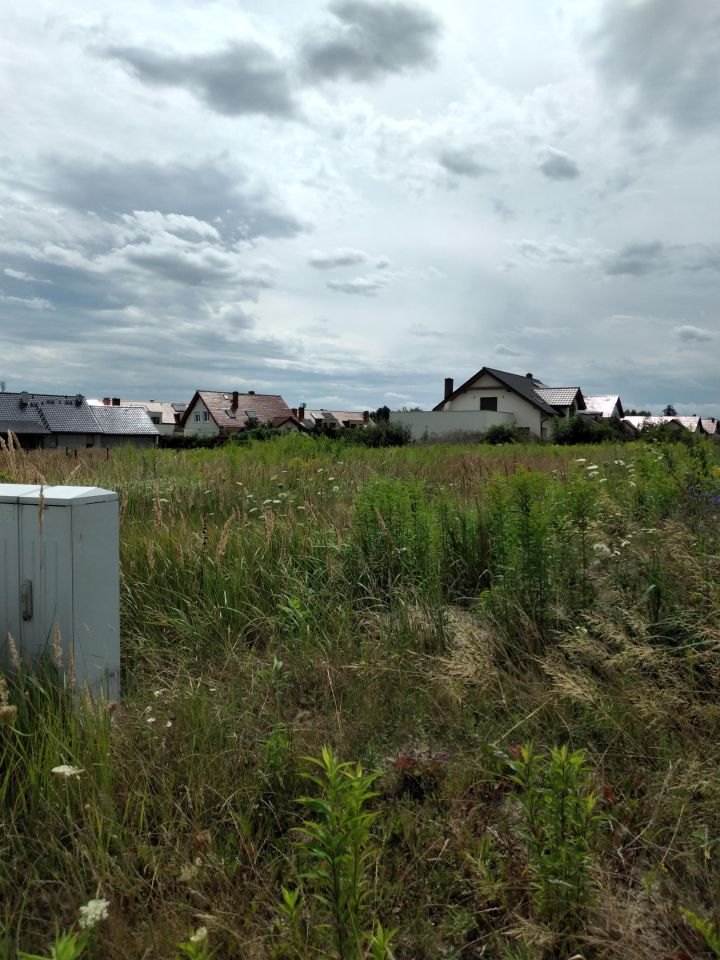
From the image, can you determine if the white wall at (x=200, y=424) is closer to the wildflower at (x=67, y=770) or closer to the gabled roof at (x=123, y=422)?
the gabled roof at (x=123, y=422)

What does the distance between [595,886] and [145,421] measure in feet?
242

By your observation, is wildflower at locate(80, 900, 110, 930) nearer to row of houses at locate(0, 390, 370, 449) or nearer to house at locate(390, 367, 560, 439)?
house at locate(390, 367, 560, 439)

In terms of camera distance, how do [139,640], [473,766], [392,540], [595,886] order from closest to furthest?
[595,886], [473,766], [139,640], [392,540]

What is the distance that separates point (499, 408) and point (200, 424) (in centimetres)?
3425

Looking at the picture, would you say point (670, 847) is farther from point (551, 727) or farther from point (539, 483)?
point (539, 483)

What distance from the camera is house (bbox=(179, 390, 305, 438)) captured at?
66812 millimetres

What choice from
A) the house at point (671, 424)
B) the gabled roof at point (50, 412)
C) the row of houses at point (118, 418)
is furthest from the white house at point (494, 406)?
the gabled roof at point (50, 412)

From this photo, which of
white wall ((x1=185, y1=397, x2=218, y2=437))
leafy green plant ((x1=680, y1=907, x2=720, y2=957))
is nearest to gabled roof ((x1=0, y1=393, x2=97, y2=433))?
white wall ((x1=185, y1=397, x2=218, y2=437))

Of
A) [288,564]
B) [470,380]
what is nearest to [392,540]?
[288,564]

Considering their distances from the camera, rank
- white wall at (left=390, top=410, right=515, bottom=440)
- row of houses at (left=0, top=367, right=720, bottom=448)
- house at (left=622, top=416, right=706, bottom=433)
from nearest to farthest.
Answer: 1. house at (left=622, top=416, right=706, bottom=433)
2. white wall at (left=390, top=410, right=515, bottom=440)
3. row of houses at (left=0, top=367, right=720, bottom=448)

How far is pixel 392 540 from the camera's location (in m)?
4.41

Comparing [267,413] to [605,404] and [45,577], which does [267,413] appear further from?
[45,577]

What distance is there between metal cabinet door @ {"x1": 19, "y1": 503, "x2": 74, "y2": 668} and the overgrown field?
0.63 ft

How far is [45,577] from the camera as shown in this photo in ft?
9.50
